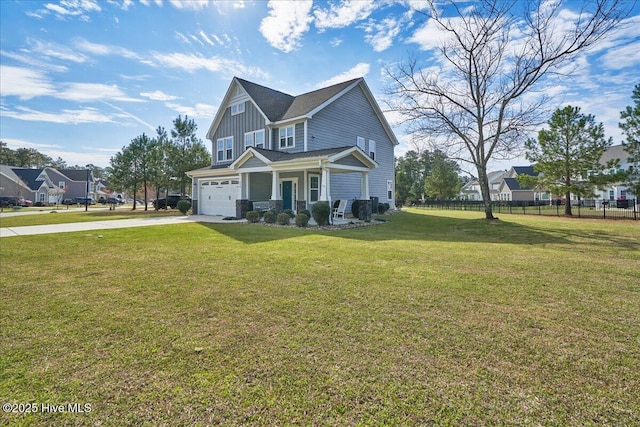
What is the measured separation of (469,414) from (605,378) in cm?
134

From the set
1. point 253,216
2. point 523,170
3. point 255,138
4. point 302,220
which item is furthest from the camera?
point 523,170

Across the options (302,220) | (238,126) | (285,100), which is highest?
(285,100)

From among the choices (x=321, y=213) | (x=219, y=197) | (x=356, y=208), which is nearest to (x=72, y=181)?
(x=219, y=197)

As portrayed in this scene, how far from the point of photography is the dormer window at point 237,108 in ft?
68.1

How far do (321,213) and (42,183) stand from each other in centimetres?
6416

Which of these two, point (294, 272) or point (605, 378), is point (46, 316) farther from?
point (605, 378)

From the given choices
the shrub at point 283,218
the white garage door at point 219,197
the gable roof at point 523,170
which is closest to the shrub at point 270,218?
the shrub at point 283,218

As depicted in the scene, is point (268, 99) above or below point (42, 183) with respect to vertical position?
above

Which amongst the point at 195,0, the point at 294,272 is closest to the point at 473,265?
Result: the point at 294,272

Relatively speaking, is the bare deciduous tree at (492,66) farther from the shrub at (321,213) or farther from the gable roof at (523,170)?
the gable roof at (523,170)

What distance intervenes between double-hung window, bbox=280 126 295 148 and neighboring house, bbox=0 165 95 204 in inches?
1673

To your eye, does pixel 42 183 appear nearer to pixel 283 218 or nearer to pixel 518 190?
pixel 283 218

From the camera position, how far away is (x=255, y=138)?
1994cm

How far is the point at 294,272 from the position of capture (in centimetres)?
548
